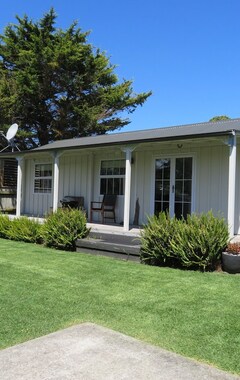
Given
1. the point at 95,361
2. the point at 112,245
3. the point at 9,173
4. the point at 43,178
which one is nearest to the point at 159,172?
the point at 112,245

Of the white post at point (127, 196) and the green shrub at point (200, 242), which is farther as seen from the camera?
the white post at point (127, 196)

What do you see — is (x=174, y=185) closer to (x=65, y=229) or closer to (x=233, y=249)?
(x=65, y=229)

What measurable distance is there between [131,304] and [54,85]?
22.2 metres

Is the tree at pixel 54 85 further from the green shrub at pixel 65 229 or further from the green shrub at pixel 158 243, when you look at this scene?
the green shrub at pixel 158 243

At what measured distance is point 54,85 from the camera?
24.8 metres

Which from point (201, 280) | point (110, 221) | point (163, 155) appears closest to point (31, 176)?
point (110, 221)

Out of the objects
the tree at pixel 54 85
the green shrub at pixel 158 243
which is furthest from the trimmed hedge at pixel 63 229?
the tree at pixel 54 85

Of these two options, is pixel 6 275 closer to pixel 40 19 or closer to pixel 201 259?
pixel 201 259

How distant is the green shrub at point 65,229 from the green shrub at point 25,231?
640mm

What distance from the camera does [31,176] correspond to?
15852mm

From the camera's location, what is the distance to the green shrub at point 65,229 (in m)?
8.71

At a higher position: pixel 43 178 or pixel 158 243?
pixel 43 178

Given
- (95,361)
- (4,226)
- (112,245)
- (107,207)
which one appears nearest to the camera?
(95,361)

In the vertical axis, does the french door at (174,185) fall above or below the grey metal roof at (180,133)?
below
